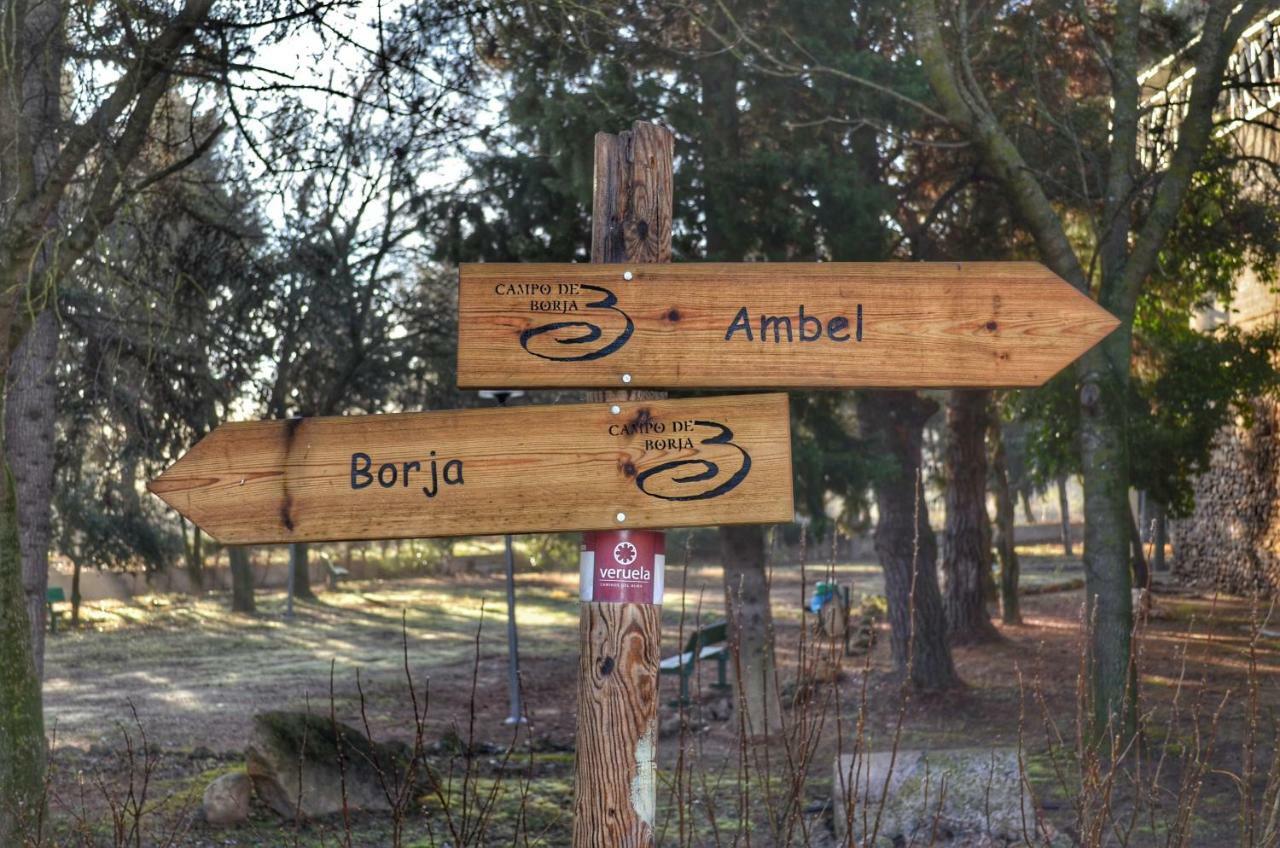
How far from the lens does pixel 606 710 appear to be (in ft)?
10.1

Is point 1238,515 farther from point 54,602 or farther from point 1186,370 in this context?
point 54,602

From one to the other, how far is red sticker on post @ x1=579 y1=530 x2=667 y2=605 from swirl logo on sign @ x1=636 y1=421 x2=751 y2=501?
0.13 metres

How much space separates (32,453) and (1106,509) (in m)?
7.49

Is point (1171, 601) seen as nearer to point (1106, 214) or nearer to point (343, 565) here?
point (1106, 214)

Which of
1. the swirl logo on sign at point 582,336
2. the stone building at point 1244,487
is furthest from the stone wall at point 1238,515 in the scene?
the swirl logo on sign at point 582,336

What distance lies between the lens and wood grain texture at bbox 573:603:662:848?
3.02 meters

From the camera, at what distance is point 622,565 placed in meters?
3.05

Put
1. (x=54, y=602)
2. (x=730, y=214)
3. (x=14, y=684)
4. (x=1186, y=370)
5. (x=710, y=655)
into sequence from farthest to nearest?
(x=54, y=602) < (x=710, y=655) < (x=1186, y=370) < (x=730, y=214) < (x=14, y=684)

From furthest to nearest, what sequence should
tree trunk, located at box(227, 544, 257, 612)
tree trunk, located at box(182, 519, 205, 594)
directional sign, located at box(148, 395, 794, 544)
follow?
1. tree trunk, located at box(182, 519, 205, 594)
2. tree trunk, located at box(227, 544, 257, 612)
3. directional sign, located at box(148, 395, 794, 544)

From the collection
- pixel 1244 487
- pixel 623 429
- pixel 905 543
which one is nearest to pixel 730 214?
pixel 905 543

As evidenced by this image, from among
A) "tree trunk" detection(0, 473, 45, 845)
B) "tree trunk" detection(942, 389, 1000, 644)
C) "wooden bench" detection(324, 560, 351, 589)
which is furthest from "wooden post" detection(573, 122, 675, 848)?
"wooden bench" detection(324, 560, 351, 589)

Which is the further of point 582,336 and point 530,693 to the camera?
point 530,693

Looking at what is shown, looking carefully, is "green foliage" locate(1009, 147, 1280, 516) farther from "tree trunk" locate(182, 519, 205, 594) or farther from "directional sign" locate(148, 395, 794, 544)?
"tree trunk" locate(182, 519, 205, 594)

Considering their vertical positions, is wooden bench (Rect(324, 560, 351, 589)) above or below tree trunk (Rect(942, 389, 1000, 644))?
below
